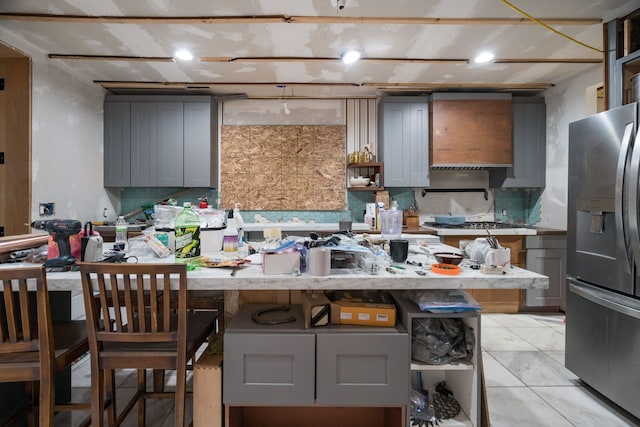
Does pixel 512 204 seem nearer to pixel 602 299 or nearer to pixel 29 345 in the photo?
pixel 602 299

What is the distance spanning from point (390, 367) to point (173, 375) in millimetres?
1905

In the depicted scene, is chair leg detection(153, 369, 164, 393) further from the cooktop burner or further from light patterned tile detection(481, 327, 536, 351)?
the cooktop burner

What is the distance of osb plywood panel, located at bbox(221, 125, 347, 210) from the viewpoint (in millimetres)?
4469

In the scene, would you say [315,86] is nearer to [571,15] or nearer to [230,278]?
[571,15]

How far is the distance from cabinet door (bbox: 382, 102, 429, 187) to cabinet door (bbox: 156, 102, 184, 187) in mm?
2685

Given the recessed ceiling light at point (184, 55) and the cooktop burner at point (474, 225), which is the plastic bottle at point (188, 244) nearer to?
the recessed ceiling light at point (184, 55)

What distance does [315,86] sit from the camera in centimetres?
400

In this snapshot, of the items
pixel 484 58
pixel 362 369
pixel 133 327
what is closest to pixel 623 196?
pixel 362 369

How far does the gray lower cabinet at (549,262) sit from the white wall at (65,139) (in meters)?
5.31

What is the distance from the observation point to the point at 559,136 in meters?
3.94

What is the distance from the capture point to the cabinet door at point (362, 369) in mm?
1392

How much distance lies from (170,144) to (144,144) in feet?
1.11

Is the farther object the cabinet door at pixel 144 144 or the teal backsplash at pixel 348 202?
the teal backsplash at pixel 348 202

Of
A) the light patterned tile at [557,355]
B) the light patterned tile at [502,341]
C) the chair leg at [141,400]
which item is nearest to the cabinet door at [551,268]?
the light patterned tile at [502,341]
